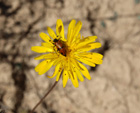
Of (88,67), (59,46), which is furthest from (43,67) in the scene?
(88,67)

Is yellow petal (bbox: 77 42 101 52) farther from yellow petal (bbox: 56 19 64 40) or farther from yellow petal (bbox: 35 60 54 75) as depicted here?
yellow petal (bbox: 35 60 54 75)

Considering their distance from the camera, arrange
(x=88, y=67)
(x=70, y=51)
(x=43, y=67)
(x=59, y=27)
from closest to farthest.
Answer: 1. (x=43, y=67)
2. (x=59, y=27)
3. (x=70, y=51)
4. (x=88, y=67)

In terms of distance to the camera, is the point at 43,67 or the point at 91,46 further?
the point at 91,46

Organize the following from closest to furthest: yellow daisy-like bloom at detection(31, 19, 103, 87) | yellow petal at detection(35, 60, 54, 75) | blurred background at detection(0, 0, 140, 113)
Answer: yellow petal at detection(35, 60, 54, 75) < yellow daisy-like bloom at detection(31, 19, 103, 87) < blurred background at detection(0, 0, 140, 113)

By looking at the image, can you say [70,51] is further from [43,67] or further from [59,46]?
[43,67]

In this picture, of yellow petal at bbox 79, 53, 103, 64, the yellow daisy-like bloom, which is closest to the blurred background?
the yellow daisy-like bloom

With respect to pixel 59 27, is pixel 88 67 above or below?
below

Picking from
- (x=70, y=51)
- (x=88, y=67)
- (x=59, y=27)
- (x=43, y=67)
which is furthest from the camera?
(x=88, y=67)

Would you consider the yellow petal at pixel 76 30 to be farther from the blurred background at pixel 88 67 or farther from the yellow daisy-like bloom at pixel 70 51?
the blurred background at pixel 88 67
